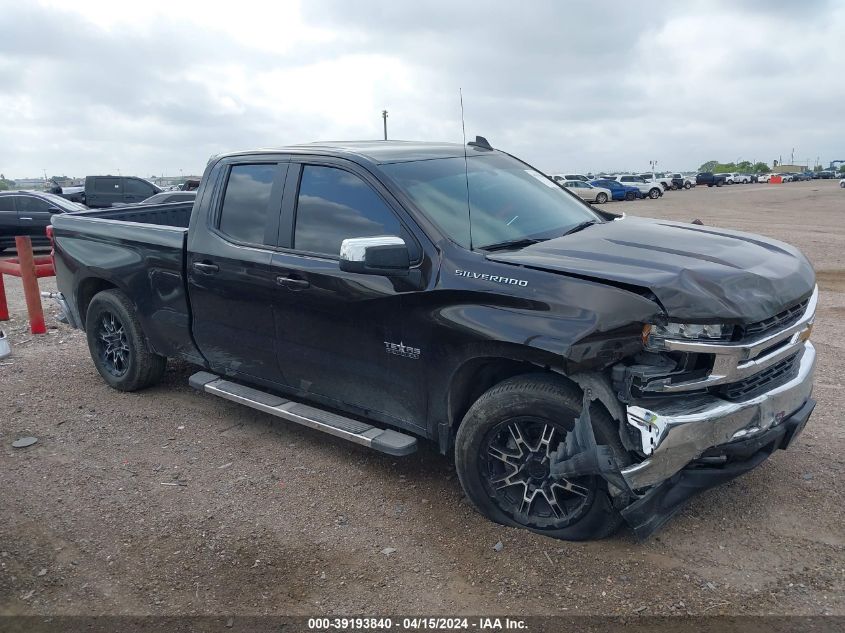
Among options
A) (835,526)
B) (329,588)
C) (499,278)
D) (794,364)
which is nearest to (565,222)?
(499,278)

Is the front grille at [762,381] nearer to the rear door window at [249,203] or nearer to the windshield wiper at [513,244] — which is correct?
the windshield wiper at [513,244]

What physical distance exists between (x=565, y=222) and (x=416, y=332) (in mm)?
1274

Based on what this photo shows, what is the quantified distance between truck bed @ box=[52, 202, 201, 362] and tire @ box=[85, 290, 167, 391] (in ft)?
0.46

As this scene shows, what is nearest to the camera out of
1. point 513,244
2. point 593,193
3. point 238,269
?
point 513,244

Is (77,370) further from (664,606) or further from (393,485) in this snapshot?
(664,606)

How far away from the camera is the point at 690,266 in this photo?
3.44 metres

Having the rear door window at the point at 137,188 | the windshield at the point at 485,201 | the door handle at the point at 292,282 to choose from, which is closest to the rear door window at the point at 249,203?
the door handle at the point at 292,282

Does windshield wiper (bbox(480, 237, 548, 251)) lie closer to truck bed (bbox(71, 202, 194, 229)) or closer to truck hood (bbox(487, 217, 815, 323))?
truck hood (bbox(487, 217, 815, 323))

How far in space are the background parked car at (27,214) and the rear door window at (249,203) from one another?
12.7 metres

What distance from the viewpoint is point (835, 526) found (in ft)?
12.4

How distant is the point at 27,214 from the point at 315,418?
14.5 meters

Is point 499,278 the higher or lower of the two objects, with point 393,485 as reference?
higher

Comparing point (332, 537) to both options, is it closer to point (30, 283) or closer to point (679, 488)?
point (679, 488)

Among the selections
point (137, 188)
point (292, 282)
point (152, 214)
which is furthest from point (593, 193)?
point (292, 282)
